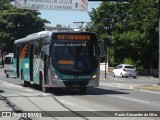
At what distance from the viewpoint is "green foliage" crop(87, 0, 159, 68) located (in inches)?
2324

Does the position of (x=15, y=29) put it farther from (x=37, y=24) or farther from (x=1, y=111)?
(x=1, y=111)

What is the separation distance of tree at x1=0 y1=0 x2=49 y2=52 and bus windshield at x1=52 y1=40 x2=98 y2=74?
67726 millimetres

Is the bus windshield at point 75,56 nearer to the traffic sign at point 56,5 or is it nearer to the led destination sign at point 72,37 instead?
the led destination sign at point 72,37

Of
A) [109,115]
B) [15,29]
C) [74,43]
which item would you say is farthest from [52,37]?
[15,29]

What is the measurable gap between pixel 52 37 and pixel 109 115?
32.0ft

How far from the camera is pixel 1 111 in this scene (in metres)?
16.0

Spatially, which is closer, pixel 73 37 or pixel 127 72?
pixel 73 37

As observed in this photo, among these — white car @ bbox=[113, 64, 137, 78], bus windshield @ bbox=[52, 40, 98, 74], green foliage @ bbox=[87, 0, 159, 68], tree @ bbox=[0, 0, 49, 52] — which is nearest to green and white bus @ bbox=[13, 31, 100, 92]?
bus windshield @ bbox=[52, 40, 98, 74]

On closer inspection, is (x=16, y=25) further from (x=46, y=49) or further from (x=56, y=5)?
(x=46, y=49)

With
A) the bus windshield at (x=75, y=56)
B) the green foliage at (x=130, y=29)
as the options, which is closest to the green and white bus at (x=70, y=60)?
the bus windshield at (x=75, y=56)

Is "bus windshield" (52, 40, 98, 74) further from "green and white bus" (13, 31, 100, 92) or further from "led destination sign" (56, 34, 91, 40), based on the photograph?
"led destination sign" (56, 34, 91, 40)

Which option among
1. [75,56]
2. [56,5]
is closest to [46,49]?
[75,56]

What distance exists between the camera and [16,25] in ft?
308

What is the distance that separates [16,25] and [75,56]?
233 ft
